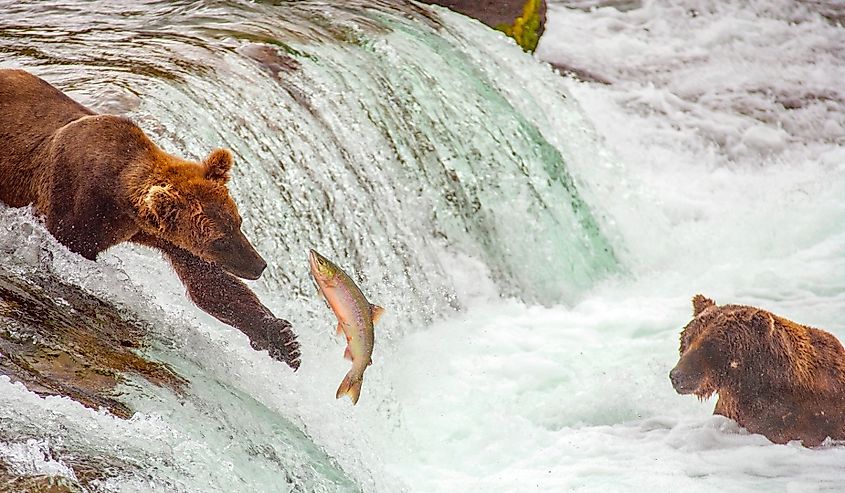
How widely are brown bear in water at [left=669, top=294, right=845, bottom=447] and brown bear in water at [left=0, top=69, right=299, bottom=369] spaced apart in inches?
76.1

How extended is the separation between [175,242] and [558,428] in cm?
206

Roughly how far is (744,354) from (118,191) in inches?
100

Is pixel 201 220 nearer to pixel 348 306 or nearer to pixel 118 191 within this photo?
Answer: pixel 118 191

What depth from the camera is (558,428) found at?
4.96 metres

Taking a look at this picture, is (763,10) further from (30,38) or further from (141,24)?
(30,38)

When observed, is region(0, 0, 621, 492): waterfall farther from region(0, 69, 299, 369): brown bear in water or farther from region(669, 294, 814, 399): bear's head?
region(669, 294, 814, 399): bear's head

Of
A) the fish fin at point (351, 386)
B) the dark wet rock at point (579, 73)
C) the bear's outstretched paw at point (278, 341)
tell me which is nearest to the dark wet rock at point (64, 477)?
the fish fin at point (351, 386)

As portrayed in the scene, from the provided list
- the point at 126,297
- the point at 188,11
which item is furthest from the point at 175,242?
the point at 188,11

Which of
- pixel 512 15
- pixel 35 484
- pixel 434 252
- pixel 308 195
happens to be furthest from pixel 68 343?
pixel 512 15

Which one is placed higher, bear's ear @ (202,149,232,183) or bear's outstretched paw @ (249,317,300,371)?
bear's ear @ (202,149,232,183)

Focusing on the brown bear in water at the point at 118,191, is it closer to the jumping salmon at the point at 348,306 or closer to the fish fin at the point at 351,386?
the jumping salmon at the point at 348,306

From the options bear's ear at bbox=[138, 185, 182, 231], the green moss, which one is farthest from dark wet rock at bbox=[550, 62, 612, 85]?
bear's ear at bbox=[138, 185, 182, 231]

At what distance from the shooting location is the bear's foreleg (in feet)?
13.0

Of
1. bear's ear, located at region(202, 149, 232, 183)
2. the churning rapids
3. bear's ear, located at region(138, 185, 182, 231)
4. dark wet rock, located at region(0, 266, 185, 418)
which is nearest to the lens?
dark wet rock, located at region(0, 266, 185, 418)
